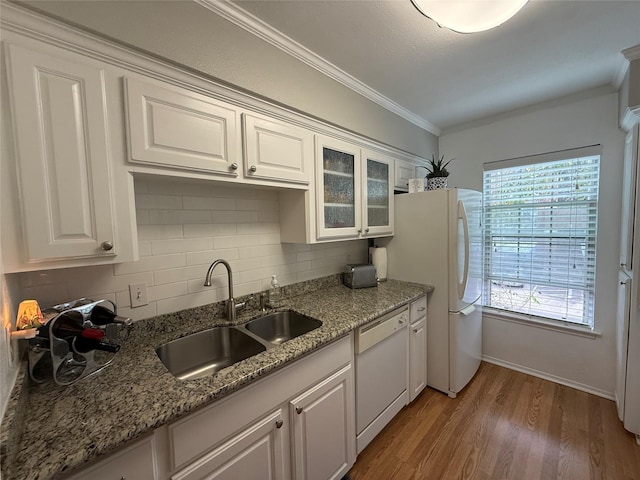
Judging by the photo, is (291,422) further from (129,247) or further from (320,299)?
(129,247)

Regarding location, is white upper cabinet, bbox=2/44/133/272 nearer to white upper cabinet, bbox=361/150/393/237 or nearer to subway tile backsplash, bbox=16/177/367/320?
subway tile backsplash, bbox=16/177/367/320

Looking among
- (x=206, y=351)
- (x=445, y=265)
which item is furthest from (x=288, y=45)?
(x=445, y=265)

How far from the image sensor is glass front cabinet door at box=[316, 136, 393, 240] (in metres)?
1.78

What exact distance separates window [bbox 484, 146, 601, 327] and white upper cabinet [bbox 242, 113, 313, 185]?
6.85ft

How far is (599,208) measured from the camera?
2.12 m

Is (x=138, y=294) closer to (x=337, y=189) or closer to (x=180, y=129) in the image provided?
(x=180, y=129)

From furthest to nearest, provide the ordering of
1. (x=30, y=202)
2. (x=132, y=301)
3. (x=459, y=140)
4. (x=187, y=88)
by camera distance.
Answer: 1. (x=459, y=140)
2. (x=132, y=301)
3. (x=187, y=88)
4. (x=30, y=202)

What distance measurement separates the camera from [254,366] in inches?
40.4

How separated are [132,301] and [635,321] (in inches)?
116

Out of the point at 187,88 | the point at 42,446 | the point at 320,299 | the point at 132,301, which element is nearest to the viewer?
the point at 42,446

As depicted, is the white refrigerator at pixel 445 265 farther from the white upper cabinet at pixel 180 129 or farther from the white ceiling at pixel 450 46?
the white upper cabinet at pixel 180 129

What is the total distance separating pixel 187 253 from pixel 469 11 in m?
1.69

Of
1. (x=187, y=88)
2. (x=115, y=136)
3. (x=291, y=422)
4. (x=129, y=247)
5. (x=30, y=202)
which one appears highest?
(x=187, y=88)

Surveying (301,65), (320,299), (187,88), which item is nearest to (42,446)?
(187,88)
